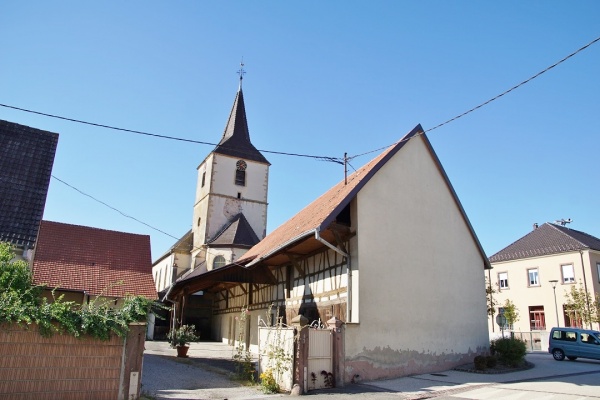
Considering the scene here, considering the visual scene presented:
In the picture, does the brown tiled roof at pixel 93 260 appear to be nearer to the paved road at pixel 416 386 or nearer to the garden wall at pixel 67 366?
the paved road at pixel 416 386

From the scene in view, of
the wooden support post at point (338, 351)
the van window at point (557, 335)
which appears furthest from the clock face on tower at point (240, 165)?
the wooden support post at point (338, 351)

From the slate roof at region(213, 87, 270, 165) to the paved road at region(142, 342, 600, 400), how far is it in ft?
83.3

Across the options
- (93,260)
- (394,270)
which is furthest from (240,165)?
(394,270)

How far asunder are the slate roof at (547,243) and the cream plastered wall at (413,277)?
18.1 metres

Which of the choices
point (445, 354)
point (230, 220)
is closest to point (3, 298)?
point (445, 354)

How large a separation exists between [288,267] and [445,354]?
6.33m

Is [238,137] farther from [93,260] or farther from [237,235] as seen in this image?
[93,260]

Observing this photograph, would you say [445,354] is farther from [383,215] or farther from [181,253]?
[181,253]

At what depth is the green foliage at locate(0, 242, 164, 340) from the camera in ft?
25.3

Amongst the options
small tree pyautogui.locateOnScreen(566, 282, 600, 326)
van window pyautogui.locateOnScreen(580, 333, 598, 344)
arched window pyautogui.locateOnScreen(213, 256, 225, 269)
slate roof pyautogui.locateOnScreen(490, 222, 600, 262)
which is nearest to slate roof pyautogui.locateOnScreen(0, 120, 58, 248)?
arched window pyautogui.locateOnScreen(213, 256, 225, 269)

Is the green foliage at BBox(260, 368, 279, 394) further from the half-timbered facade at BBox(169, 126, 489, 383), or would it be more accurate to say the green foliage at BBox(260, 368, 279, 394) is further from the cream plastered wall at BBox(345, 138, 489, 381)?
the cream plastered wall at BBox(345, 138, 489, 381)

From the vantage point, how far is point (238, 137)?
39.8m

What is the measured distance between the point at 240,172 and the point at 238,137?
3.60 metres

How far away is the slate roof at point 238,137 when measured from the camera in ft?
125
